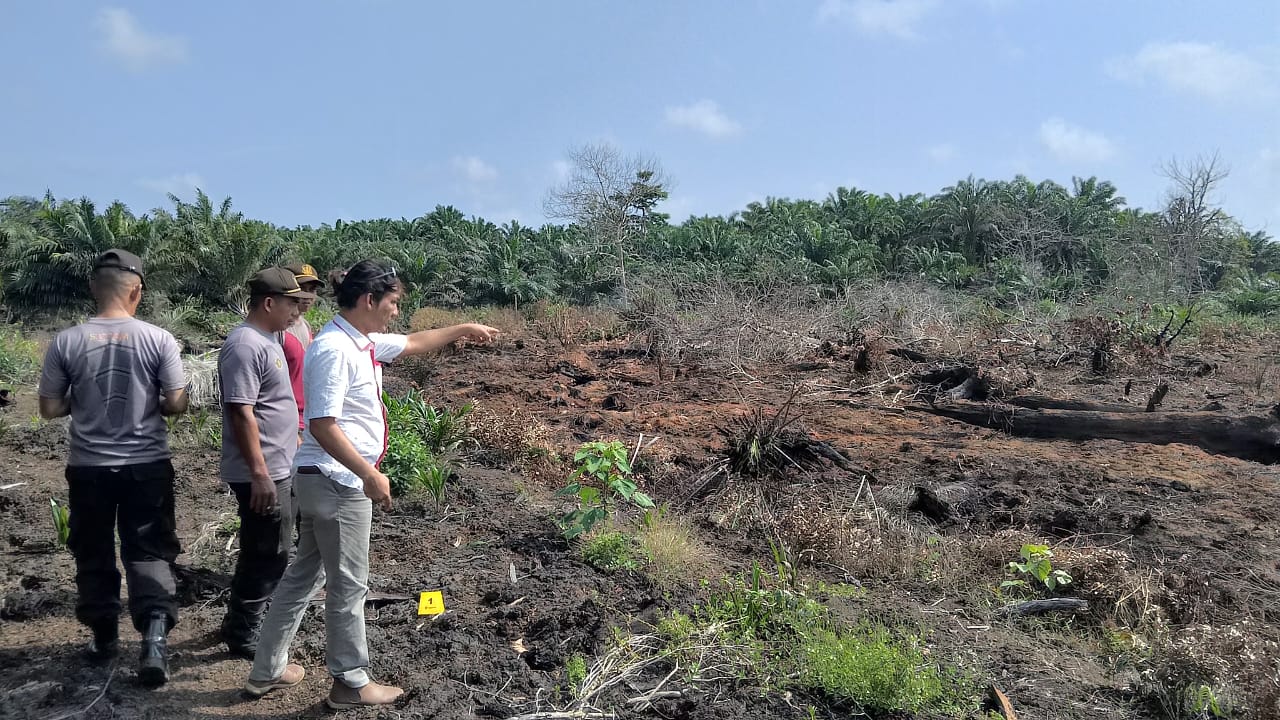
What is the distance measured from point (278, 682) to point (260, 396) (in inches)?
44.7

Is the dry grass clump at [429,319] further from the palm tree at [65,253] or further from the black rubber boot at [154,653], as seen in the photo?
the black rubber boot at [154,653]

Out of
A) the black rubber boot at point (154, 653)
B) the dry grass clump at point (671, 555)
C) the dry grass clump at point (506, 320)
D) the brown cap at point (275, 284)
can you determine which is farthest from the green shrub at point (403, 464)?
the dry grass clump at point (506, 320)

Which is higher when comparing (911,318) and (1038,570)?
(911,318)

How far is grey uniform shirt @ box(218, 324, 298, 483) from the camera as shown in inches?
128

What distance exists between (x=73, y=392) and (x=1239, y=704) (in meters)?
4.72

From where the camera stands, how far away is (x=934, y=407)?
389 inches

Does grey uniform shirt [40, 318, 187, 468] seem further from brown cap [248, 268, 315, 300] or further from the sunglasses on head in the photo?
the sunglasses on head

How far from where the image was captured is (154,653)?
130 inches

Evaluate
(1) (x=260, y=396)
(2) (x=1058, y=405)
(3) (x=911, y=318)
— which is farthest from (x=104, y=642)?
(3) (x=911, y=318)

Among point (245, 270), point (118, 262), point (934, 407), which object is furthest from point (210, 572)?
point (245, 270)

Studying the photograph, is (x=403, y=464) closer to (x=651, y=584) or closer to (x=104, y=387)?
(x=651, y=584)

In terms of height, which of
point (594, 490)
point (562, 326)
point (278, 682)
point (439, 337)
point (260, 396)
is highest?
point (439, 337)

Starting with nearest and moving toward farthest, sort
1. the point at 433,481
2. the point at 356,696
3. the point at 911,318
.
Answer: the point at 356,696, the point at 433,481, the point at 911,318

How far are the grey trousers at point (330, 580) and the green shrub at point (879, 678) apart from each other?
68.5 inches
